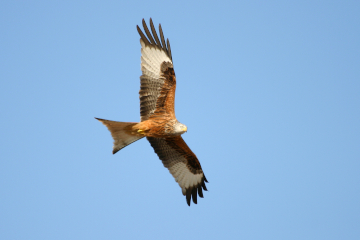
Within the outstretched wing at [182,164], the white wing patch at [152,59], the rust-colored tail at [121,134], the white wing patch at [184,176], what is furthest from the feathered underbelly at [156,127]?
the white wing patch at [184,176]

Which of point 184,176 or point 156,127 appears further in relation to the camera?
point 184,176

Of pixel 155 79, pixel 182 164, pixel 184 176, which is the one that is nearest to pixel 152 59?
pixel 155 79

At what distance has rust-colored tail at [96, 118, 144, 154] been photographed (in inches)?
315

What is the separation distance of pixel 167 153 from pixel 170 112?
1384 millimetres

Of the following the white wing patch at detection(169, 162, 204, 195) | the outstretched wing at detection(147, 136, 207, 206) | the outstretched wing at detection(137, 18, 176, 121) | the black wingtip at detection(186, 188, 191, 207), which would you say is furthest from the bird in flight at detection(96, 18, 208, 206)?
the black wingtip at detection(186, 188, 191, 207)

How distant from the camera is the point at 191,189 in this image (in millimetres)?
9547

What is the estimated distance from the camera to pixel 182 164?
30.9 ft

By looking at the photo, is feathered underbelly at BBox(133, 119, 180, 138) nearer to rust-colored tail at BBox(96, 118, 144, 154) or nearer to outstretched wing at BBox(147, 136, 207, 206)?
rust-colored tail at BBox(96, 118, 144, 154)

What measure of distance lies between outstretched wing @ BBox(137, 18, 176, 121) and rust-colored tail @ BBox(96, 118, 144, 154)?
39cm

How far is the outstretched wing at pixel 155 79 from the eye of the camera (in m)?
8.18

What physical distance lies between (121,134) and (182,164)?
1.89 meters

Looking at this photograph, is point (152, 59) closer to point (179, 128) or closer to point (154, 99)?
point (154, 99)

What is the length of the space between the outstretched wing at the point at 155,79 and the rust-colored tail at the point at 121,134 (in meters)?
0.39

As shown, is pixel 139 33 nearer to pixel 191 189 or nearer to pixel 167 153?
pixel 167 153
